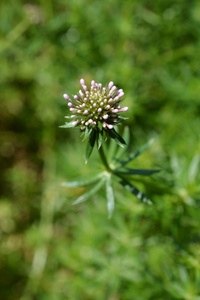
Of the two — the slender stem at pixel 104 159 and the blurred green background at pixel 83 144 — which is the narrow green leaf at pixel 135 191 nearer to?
the slender stem at pixel 104 159

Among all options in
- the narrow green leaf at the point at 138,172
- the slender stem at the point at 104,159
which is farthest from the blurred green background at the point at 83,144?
the slender stem at the point at 104,159

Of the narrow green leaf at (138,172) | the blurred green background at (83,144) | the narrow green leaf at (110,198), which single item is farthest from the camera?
the blurred green background at (83,144)

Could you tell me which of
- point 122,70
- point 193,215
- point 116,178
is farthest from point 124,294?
point 122,70

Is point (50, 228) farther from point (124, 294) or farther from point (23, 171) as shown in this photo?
point (124, 294)

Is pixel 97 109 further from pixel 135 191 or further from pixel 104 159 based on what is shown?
pixel 135 191

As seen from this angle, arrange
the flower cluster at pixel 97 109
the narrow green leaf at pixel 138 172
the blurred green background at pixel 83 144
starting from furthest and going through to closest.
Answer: the blurred green background at pixel 83 144 < the narrow green leaf at pixel 138 172 < the flower cluster at pixel 97 109

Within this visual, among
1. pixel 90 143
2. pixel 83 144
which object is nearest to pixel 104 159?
pixel 90 143

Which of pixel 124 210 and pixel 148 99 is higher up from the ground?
pixel 148 99

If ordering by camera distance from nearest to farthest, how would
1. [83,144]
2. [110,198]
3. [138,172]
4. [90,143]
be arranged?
[90,143], [110,198], [138,172], [83,144]

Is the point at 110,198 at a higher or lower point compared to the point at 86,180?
lower
